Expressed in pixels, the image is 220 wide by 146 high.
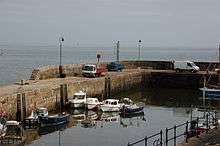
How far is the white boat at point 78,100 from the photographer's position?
52256 millimetres

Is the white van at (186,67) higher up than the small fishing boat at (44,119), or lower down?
higher up

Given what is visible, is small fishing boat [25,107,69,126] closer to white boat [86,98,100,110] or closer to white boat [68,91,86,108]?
white boat [68,91,86,108]

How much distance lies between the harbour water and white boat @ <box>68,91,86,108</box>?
1024 mm

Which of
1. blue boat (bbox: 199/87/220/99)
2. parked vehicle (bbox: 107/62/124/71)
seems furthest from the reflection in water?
parked vehicle (bbox: 107/62/124/71)

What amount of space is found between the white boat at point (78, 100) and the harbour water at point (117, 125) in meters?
1.02

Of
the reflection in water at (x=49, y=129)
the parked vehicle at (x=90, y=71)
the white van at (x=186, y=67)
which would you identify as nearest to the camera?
the reflection in water at (x=49, y=129)

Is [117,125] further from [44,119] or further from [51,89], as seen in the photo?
[51,89]

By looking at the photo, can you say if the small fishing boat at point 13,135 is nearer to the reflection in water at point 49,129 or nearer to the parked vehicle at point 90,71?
the reflection in water at point 49,129

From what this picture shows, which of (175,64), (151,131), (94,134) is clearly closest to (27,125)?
(94,134)

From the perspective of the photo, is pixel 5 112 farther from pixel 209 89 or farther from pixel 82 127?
pixel 209 89

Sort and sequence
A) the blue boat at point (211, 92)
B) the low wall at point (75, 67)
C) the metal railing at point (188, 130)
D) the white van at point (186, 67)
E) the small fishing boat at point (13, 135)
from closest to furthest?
the metal railing at point (188, 130) < the small fishing boat at point (13, 135) < the low wall at point (75, 67) < the blue boat at point (211, 92) < the white van at point (186, 67)

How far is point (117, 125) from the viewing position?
146 ft

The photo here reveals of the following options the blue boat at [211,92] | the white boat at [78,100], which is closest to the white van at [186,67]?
the blue boat at [211,92]

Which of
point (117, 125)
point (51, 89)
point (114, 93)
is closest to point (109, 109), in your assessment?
point (51, 89)
